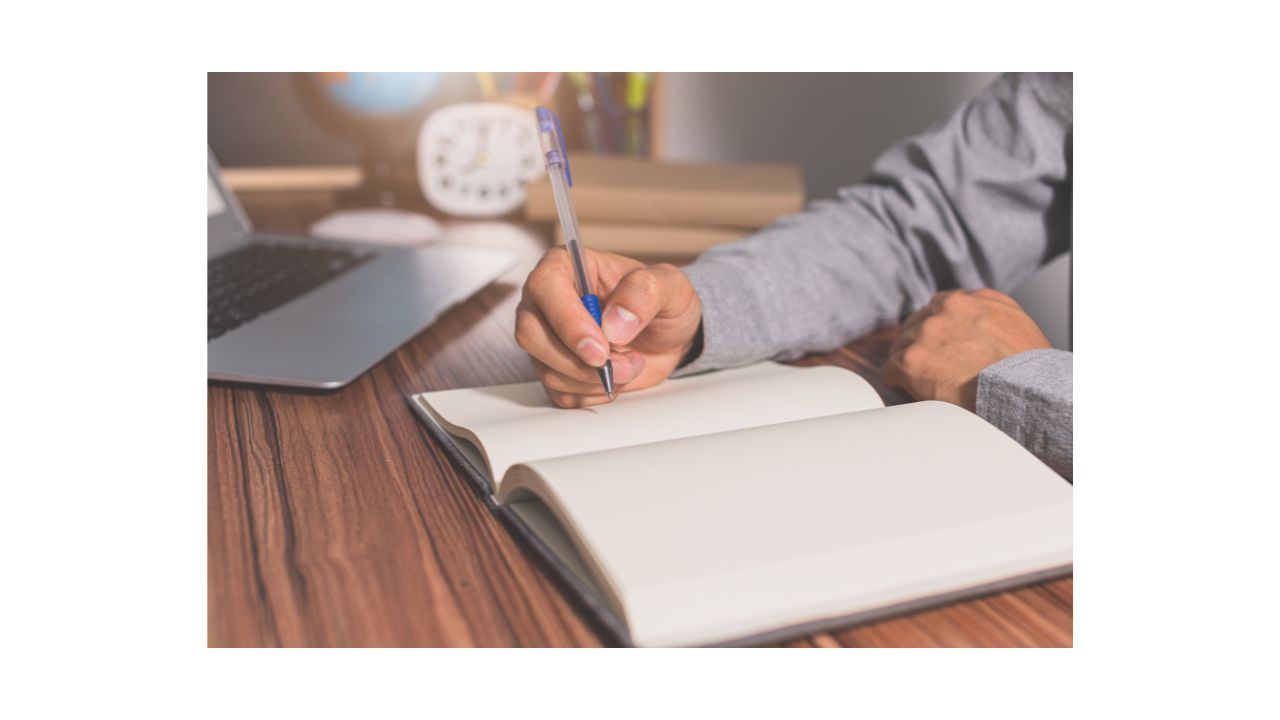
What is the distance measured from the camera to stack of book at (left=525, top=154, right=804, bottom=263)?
3.60ft

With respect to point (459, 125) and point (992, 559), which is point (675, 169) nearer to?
point (459, 125)

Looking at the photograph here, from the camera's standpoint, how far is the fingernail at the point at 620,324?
542 millimetres

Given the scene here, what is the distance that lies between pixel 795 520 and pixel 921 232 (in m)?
0.53

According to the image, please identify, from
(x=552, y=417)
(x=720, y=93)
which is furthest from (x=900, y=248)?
(x=720, y=93)

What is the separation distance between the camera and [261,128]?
1.84m

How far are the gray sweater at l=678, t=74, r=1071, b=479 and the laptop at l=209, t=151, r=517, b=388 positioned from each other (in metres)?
0.26

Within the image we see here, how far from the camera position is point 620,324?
0.54 meters

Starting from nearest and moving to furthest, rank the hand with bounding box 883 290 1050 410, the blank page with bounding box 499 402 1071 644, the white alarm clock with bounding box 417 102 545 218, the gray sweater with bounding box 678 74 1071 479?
the blank page with bounding box 499 402 1071 644, the hand with bounding box 883 290 1050 410, the gray sweater with bounding box 678 74 1071 479, the white alarm clock with bounding box 417 102 545 218

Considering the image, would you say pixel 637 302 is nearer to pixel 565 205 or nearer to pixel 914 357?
pixel 565 205

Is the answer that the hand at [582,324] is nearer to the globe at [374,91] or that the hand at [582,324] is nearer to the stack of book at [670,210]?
the stack of book at [670,210]

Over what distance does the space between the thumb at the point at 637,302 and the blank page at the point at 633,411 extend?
0.05 meters

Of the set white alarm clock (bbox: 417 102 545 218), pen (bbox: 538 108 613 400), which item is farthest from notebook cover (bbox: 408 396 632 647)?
white alarm clock (bbox: 417 102 545 218)

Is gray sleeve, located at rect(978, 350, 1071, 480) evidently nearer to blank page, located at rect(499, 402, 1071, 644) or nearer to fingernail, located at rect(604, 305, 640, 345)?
blank page, located at rect(499, 402, 1071, 644)

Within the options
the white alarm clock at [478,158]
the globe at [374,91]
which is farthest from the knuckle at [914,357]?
the globe at [374,91]
